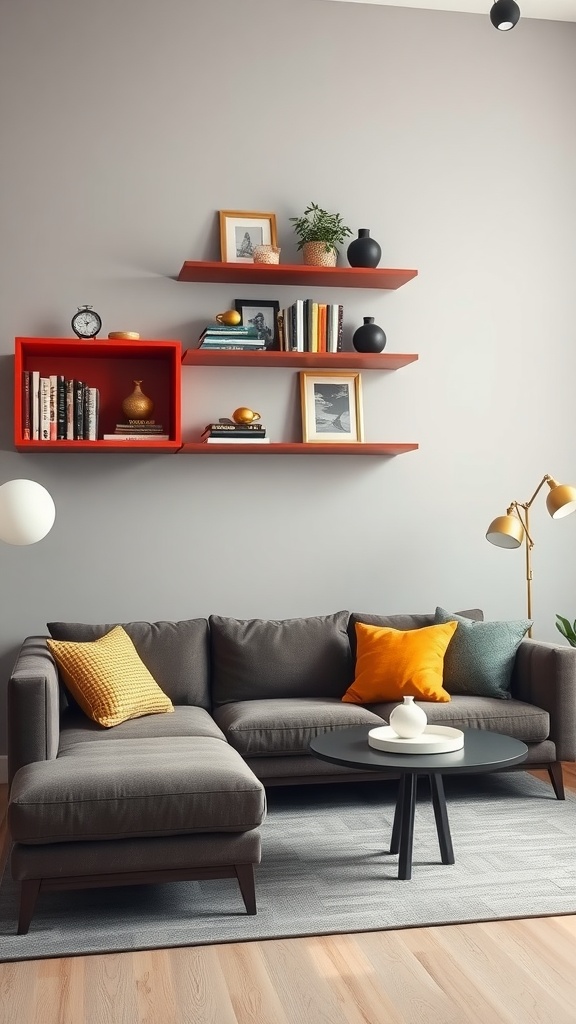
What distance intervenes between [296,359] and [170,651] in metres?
1.47

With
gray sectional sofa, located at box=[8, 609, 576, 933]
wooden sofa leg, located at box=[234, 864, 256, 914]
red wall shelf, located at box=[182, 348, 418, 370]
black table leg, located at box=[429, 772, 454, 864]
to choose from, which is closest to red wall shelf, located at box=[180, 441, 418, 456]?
red wall shelf, located at box=[182, 348, 418, 370]

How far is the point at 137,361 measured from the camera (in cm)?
481

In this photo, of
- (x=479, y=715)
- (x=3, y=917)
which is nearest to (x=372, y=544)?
(x=479, y=715)

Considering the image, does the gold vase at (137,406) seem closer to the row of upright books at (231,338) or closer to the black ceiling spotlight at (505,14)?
the row of upright books at (231,338)

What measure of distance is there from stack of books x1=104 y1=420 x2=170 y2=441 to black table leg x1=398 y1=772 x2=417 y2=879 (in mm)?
1999

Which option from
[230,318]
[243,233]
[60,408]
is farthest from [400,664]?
[243,233]

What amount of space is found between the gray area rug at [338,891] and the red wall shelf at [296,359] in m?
2.03

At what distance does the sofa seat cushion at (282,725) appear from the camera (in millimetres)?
3988

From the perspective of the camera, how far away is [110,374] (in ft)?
15.6

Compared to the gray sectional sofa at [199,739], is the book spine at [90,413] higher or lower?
higher

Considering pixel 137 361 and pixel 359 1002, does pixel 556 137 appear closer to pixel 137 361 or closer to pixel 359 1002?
pixel 137 361

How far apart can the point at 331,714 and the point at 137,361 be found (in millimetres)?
1892

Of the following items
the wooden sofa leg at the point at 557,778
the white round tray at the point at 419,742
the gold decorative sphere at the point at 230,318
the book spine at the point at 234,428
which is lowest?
the wooden sofa leg at the point at 557,778

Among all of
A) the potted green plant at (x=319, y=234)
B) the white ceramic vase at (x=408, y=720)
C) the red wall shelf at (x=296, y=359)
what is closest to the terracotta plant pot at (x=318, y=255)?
the potted green plant at (x=319, y=234)
